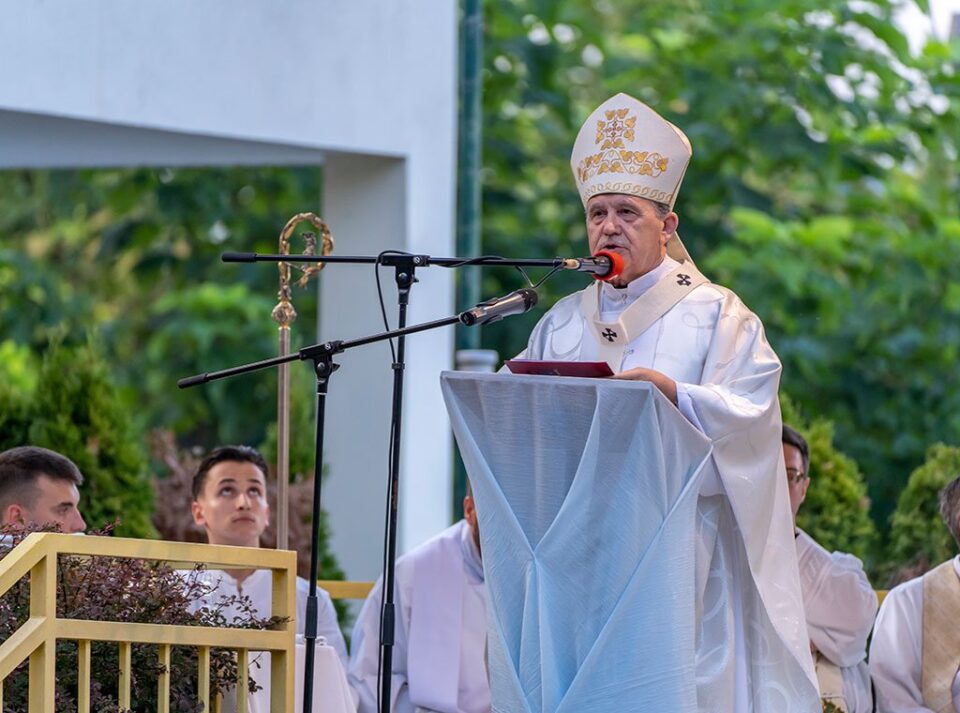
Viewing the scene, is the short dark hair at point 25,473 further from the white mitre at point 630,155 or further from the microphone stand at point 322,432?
the white mitre at point 630,155

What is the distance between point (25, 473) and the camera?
6.40 m

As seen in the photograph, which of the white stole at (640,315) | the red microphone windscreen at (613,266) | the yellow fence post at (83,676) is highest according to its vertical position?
the red microphone windscreen at (613,266)

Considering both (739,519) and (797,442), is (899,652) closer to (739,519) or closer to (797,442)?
(797,442)

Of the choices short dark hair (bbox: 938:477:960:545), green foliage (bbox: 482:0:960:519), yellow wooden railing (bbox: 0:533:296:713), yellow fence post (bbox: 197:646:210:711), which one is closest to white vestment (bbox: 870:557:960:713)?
short dark hair (bbox: 938:477:960:545)

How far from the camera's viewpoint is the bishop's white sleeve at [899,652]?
7046 mm

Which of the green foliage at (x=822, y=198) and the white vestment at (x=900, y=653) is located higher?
the green foliage at (x=822, y=198)

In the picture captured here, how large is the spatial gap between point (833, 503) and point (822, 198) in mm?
5522

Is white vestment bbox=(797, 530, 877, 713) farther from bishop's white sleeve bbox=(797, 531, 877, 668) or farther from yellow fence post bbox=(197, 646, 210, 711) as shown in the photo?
yellow fence post bbox=(197, 646, 210, 711)

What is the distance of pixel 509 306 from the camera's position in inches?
196

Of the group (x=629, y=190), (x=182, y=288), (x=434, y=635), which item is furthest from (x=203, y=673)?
(x=182, y=288)

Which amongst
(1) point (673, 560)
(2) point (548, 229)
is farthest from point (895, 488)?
(1) point (673, 560)

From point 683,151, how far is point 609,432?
3.94ft

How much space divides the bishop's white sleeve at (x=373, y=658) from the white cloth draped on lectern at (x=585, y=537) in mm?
2075

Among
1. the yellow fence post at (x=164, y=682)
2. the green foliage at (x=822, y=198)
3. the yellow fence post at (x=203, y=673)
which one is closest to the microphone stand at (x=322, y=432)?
the yellow fence post at (x=203, y=673)
